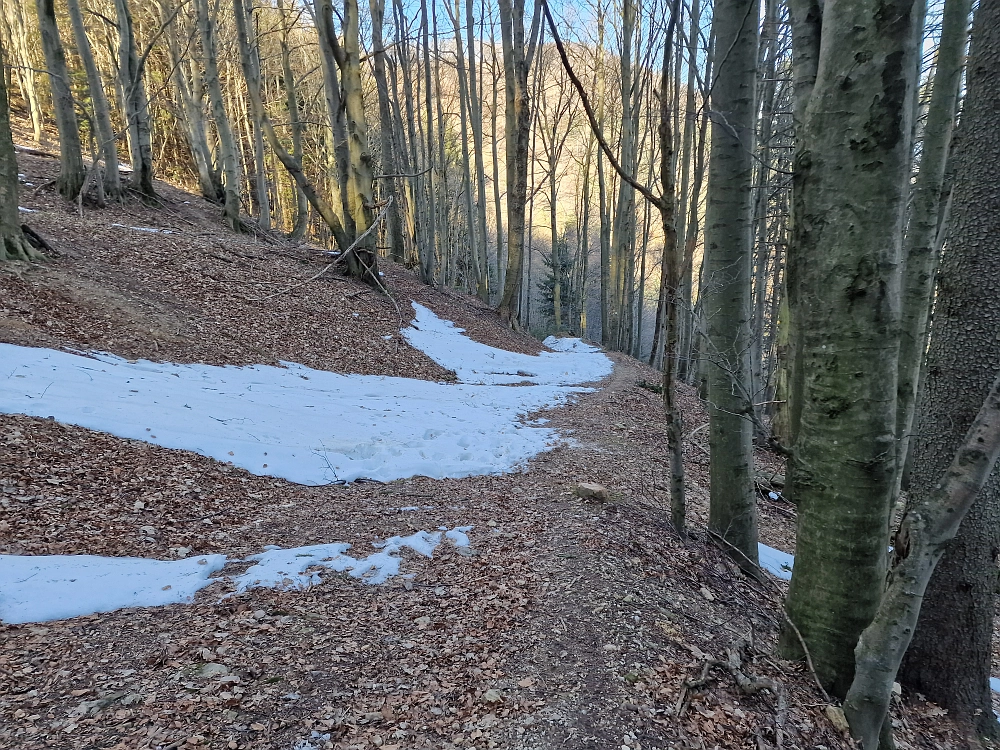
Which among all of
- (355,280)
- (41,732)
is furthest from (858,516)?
(355,280)

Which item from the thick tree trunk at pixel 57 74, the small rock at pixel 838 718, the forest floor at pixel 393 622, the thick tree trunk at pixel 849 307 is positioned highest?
the thick tree trunk at pixel 57 74

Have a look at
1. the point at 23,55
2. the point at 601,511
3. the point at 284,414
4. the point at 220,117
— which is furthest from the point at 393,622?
the point at 23,55

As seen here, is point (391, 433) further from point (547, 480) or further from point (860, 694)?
point (860, 694)

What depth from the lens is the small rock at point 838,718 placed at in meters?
2.28

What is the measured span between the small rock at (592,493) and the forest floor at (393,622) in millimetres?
88

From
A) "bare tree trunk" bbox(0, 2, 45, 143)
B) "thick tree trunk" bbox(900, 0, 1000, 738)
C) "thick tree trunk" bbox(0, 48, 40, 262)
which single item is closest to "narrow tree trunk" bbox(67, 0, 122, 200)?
"thick tree trunk" bbox(0, 48, 40, 262)

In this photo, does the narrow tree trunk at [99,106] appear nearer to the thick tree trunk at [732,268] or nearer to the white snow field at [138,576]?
the white snow field at [138,576]

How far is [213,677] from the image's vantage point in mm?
2318

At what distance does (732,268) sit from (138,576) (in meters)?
4.20

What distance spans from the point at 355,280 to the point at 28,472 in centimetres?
875

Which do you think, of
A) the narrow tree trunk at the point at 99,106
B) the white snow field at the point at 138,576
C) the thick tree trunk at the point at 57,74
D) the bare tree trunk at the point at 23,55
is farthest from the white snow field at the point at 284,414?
the bare tree trunk at the point at 23,55

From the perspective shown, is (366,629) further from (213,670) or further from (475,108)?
(475,108)

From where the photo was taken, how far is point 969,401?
3.03m

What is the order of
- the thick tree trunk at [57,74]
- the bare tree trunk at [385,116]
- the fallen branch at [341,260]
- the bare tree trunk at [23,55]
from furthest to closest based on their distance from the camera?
the bare tree trunk at [23,55] → the bare tree trunk at [385,116] → the fallen branch at [341,260] → the thick tree trunk at [57,74]
